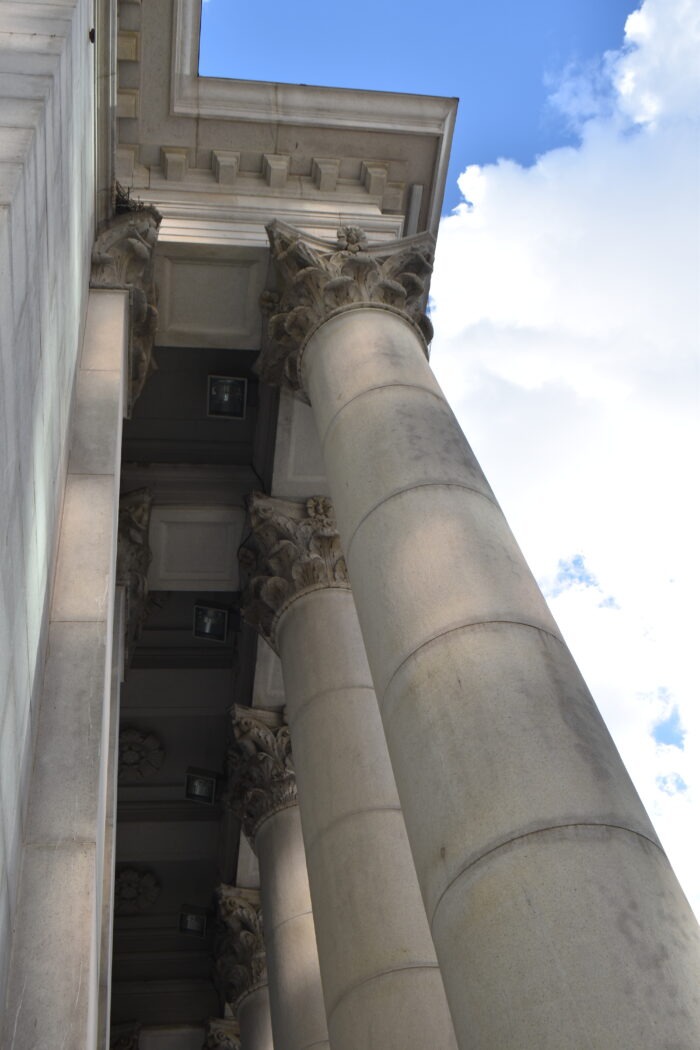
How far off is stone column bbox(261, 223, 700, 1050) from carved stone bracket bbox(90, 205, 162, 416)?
4464 mm

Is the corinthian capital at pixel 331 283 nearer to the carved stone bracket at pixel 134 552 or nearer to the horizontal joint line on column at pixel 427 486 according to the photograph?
the carved stone bracket at pixel 134 552

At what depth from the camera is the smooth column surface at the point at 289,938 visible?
19.1 metres

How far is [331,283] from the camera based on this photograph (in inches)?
657

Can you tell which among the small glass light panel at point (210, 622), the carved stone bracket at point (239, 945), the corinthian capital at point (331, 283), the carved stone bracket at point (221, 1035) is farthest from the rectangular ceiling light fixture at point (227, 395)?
the carved stone bracket at point (221, 1035)

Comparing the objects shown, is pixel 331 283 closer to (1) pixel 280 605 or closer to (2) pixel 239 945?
(1) pixel 280 605

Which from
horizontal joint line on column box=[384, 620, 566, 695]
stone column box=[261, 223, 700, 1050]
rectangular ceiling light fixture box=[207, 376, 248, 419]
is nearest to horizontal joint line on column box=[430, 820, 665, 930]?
stone column box=[261, 223, 700, 1050]

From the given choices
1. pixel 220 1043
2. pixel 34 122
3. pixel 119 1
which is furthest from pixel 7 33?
pixel 220 1043

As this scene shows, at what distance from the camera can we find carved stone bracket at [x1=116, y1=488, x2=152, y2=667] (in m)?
21.4

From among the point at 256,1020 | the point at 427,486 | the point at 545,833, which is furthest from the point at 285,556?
the point at 256,1020

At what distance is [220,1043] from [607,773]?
29.3m

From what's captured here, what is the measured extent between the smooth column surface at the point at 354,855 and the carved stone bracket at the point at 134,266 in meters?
5.56

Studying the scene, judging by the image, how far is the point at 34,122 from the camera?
8.12m

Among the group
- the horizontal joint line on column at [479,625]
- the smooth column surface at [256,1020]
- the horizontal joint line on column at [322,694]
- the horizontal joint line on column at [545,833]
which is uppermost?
the smooth column surface at [256,1020]

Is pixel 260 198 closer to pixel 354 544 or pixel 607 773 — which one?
pixel 354 544
